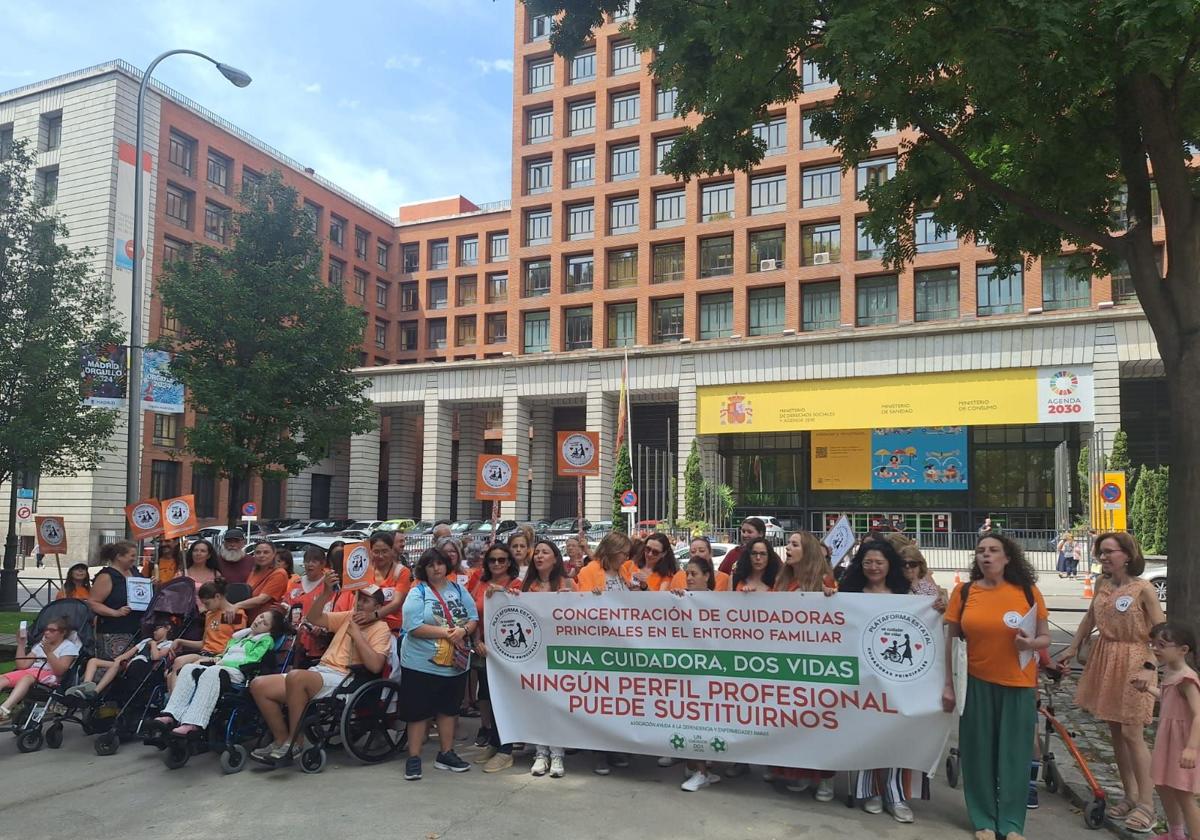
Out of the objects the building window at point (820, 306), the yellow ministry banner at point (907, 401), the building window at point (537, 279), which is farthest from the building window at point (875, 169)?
the building window at point (537, 279)

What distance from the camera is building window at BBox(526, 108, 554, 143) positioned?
163 feet

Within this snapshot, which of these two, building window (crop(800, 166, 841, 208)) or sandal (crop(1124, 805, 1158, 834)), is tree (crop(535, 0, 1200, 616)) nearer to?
sandal (crop(1124, 805, 1158, 834))

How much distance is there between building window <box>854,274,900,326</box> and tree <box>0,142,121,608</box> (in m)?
33.1

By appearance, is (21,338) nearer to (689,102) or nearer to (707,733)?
(689,102)

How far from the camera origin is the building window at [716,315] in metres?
44.9

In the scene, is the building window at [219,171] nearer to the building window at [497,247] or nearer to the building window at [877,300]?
the building window at [497,247]

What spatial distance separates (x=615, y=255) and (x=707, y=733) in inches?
1678

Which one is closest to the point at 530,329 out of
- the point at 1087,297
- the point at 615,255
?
the point at 615,255

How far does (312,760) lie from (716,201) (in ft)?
137

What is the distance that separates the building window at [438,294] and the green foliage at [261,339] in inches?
1696

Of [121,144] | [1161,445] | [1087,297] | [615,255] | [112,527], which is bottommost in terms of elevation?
[112,527]

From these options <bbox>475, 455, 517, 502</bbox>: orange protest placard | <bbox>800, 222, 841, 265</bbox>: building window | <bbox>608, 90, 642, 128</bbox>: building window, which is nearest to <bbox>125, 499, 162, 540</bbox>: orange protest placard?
<bbox>475, 455, 517, 502</bbox>: orange protest placard

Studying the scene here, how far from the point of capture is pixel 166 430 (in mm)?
45594

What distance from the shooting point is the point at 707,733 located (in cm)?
664
